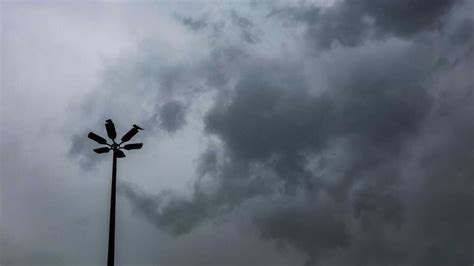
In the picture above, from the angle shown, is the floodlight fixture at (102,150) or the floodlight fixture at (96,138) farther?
the floodlight fixture at (102,150)

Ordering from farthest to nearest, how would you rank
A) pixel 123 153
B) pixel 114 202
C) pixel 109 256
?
→ pixel 123 153 → pixel 114 202 → pixel 109 256

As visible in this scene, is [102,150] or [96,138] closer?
[96,138]

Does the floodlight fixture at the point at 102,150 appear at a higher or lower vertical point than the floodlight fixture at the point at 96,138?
lower

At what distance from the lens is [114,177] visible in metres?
12.2

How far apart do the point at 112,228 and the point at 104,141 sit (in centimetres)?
304

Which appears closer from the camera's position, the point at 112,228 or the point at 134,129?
the point at 112,228

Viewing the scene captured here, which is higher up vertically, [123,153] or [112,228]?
[123,153]

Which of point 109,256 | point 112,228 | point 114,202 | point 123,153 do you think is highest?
point 123,153

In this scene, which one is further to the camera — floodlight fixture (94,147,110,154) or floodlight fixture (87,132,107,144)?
floodlight fixture (94,147,110,154)

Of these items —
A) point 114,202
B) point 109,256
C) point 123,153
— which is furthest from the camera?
point 123,153

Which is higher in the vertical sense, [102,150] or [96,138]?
[96,138]

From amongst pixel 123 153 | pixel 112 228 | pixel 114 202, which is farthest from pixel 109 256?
pixel 123 153

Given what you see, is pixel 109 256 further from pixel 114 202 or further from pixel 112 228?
pixel 114 202

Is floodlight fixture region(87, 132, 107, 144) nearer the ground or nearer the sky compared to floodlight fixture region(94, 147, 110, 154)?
nearer the sky
